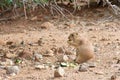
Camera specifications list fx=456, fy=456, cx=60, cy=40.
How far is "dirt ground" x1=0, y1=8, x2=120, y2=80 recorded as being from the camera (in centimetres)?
408

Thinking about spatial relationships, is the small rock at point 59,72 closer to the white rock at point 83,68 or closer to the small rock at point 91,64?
the white rock at point 83,68

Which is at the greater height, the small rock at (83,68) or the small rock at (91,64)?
the small rock at (83,68)

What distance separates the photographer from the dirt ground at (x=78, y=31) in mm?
4078

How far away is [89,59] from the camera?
4.52 meters

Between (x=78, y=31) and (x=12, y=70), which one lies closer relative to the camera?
(x=12, y=70)

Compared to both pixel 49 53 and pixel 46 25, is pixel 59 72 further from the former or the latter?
pixel 46 25

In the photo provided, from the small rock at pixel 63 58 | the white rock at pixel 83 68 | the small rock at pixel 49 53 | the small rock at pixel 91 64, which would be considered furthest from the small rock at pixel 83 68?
the small rock at pixel 49 53

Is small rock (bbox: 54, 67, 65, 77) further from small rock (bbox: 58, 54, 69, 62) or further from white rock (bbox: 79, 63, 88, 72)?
small rock (bbox: 58, 54, 69, 62)

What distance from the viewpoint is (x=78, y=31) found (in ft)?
21.2

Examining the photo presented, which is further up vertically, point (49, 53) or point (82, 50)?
point (82, 50)

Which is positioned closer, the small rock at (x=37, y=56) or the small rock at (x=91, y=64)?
the small rock at (x=91, y=64)

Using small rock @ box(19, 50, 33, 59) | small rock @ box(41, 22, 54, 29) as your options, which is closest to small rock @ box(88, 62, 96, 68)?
small rock @ box(19, 50, 33, 59)

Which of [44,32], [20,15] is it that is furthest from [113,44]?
[20,15]

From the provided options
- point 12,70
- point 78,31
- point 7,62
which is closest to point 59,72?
point 12,70
